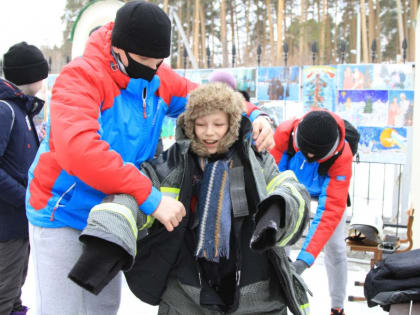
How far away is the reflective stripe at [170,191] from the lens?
77.3 inches

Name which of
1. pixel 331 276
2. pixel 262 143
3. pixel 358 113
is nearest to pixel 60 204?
pixel 262 143

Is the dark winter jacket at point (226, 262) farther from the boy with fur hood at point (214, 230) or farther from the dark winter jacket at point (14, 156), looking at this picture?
the dark winter jacket at point (14, 156)

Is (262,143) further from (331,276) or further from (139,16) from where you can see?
(331,276)

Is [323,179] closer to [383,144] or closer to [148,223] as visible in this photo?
[148,223]

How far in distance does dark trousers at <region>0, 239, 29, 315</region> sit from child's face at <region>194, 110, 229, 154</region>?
1.77 metres

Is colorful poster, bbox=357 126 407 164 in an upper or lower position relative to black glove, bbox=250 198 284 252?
lower

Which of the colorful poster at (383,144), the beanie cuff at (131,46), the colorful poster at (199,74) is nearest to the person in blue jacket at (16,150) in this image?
the beanie cuff at (131,46)

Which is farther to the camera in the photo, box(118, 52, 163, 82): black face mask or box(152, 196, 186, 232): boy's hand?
box(118, 52, 163, 82): black face mask

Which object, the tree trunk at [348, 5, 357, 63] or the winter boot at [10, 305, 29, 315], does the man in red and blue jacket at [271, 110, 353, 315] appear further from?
the tree trunk at [348, 5, 357, 63]

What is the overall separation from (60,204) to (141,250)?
0.43 m

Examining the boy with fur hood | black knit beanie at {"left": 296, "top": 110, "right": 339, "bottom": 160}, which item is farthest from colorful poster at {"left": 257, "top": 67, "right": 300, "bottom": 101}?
A: the boy with fur hood

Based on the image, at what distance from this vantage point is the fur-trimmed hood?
2023 mm

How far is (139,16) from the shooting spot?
1689 millimetres

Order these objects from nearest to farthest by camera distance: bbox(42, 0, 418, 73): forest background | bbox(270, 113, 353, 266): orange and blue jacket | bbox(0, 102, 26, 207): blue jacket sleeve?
1. bbox(0, 102, 26, 207): blue jacket sleeve
2. bbox(270, 113, 353, 266): orange and blue jacket
3. bbox(42, 0, 418, 73): forest background
